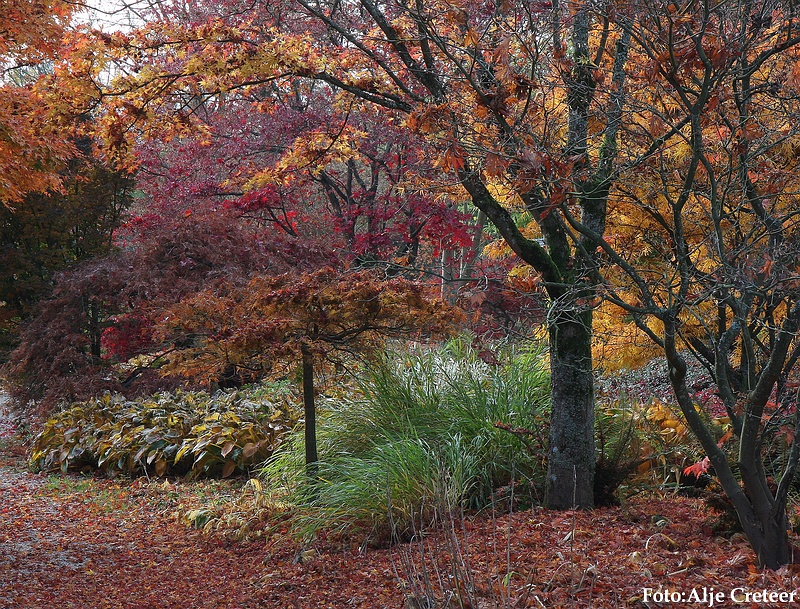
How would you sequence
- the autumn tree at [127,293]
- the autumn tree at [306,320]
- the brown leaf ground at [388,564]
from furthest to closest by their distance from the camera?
the autumn tree at [127,293] → the autumn tree at [306,320] → the brown leaf ground at [388,564]

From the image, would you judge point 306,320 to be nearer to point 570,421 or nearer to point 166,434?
point 570,421

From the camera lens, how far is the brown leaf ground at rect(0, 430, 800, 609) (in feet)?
9.92

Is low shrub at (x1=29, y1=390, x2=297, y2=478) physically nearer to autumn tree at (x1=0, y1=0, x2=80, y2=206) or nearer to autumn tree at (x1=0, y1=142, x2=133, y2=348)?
autumn tree at (x1=0, y1=142, x2=133, y2=348)

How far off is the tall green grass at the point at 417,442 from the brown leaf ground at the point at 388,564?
27cm

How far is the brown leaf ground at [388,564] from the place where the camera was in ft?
9.92

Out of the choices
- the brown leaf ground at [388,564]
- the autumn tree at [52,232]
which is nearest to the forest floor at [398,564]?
the brown leaf ground at [388,564]

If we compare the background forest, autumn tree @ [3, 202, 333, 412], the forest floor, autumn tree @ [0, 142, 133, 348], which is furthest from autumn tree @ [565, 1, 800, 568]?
autumn tree @ [0, 142, 133, 348]

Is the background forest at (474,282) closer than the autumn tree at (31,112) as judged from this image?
Yes

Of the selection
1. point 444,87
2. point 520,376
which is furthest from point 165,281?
point 444,87

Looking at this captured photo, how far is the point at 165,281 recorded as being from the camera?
8.77 metres

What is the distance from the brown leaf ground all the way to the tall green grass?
10.5 inches

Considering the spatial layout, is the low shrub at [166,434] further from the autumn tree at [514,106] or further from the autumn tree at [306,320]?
the autumn tree at [514,106]

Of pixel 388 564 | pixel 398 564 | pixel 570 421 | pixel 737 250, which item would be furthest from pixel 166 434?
pixel 737 250

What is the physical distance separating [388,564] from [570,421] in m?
1.33
